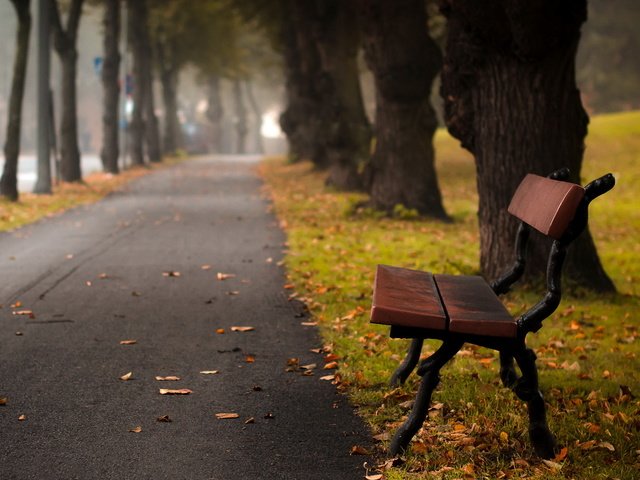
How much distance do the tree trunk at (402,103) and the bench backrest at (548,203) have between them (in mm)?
9745

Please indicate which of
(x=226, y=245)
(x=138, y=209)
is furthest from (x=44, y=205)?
(x=226, y=245)

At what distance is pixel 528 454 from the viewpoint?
4719mm

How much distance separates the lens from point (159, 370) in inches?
249

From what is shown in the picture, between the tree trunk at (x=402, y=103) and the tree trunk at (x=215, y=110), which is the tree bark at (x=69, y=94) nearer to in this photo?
the tree trunk at (x=402, y=103)

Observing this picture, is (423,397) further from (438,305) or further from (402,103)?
(402,103)

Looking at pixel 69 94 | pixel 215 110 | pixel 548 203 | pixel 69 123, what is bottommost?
pixel 215 110

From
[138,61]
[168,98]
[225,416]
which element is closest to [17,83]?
[225,416]

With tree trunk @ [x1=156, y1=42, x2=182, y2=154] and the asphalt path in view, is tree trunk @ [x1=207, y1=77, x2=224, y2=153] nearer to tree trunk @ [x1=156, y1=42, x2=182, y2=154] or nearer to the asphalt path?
tree trunk @ [x1=156, y1=42, x2=182, y2=154]

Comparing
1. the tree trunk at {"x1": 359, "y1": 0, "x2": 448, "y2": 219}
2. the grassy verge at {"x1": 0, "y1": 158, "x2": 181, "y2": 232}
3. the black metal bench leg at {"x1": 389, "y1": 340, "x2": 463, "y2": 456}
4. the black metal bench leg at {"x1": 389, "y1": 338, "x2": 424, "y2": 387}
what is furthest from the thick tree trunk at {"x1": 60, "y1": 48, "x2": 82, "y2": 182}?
the black metal bench leg at {"x1": 389, "y1": 340, "x2": 463, "y2": 456}

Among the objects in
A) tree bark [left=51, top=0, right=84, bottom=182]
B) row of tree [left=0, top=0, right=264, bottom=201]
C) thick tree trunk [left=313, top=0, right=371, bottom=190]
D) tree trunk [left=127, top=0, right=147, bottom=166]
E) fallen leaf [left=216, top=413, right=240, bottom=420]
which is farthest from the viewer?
tree trunk [left=127, top=0, right=147, bottom=166]

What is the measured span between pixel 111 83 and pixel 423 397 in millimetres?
26729

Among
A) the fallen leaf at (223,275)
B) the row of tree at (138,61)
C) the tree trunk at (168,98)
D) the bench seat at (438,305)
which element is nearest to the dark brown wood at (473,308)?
the bench seat at (438,305)

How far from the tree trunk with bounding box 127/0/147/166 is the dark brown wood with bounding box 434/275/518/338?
102 ft

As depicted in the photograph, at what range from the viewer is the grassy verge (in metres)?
16.3
